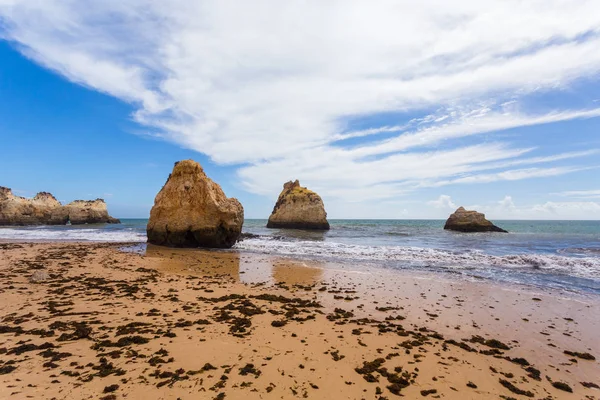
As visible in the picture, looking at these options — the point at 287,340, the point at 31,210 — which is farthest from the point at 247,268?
the point at 31,210

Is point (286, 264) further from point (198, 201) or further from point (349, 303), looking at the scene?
point (198, 201)

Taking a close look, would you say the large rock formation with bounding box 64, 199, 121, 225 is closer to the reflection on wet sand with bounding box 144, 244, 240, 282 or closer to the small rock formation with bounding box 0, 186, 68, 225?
the small rock formation with bounding box 0, 186, 68, 225

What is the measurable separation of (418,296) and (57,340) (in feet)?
30.2

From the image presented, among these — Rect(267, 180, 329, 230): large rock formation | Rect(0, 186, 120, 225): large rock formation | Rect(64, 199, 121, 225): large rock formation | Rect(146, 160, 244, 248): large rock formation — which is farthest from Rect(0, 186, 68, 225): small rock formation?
Rect(146, 160, 244, 248): large rock formation

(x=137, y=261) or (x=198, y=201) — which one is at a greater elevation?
(x=198, y=201)

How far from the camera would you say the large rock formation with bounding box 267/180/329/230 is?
54.6 metres

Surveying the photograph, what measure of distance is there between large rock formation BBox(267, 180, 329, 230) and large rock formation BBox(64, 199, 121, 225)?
43.8m

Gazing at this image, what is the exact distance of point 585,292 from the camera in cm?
1070

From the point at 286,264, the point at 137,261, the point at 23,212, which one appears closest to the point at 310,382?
the point at 286,264

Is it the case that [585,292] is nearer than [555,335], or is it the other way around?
[555,335]

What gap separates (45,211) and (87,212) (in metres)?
7.29

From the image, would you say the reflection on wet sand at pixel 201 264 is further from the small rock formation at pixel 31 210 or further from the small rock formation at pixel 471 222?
the small rock formation at pixel 31 210

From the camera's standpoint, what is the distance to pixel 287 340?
5793 mm

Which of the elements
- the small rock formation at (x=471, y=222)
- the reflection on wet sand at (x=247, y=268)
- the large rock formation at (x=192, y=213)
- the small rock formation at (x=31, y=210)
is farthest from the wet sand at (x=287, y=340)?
the small rock formation at (x=31, y=210)
